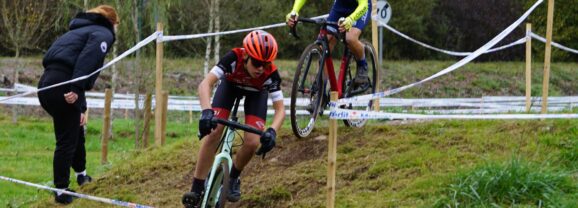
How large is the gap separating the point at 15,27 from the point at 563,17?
19.8 m

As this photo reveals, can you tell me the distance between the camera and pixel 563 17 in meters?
33.3

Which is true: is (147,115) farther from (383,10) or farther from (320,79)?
(383,10)

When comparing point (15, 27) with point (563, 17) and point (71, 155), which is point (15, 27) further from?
point (563, 17)

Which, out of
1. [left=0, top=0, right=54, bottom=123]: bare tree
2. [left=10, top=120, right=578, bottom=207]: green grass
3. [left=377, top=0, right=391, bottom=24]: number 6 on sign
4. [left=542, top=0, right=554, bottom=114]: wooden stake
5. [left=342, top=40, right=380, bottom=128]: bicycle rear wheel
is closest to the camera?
[left=10, top=120, right=578, bottom=207]: green grass

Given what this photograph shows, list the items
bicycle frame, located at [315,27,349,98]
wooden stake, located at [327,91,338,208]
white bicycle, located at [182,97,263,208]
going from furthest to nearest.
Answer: bicycle frame, located at [315,27,349,98]
white bicycle, located at [182,97,263,208]
wooden stake, located at [327,91,338,208]

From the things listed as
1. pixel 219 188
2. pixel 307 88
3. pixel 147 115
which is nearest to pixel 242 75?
→ pixel 219 188

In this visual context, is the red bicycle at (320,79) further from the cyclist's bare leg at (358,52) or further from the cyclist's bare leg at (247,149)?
the cyclist's bare leg at (247,149)

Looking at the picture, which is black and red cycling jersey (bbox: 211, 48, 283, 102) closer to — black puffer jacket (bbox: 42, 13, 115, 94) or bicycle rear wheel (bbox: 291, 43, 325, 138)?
bicycle rear wheel (bbox: 291, 43, 325, 138)

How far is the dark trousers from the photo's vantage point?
8.30 m

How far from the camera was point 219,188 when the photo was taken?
673 cm

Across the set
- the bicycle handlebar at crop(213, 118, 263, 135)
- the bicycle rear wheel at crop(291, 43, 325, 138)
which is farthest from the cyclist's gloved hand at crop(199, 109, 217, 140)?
the bicycle rear wheel at crop(291, 43, 325, 138)

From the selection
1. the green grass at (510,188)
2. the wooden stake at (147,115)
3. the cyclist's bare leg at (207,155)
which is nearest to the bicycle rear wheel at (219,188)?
the cyclist's bare leg at (207,155)

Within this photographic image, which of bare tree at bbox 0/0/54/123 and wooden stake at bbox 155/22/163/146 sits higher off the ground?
bare tree at bbox 0/0/54/123

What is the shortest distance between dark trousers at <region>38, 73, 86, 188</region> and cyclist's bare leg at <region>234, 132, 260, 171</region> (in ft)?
6.90
